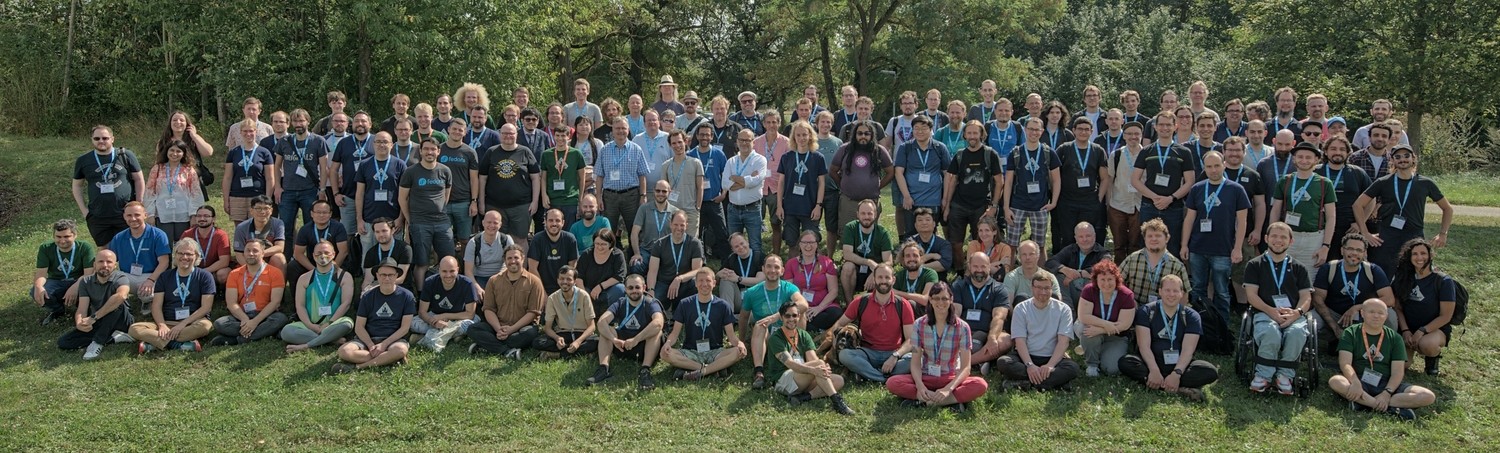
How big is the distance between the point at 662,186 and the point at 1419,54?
1314 centimetres

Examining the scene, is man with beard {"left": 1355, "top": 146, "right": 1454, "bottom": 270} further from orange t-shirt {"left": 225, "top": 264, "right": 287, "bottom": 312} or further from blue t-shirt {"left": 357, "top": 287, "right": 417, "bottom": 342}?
orange t-shirt {"left": 225, "top": 264, "right": 287, "bottom": 312}

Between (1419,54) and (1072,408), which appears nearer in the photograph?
Answer: (1072,408)

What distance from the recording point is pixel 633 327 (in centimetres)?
853

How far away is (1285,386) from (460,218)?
724 cm

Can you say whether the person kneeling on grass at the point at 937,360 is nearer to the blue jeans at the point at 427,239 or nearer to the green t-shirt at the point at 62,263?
the blue jeans at the point at 427,239

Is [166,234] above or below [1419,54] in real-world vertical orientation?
below

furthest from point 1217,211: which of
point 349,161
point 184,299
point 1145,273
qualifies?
point 184,299

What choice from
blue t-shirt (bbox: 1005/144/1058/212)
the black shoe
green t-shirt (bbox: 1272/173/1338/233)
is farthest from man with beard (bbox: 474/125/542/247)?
green t-shirt (bbox: 1272/173/1338/233)

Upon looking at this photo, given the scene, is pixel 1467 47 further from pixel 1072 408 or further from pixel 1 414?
pixel 1 414

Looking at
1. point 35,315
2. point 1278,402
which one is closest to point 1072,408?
point 1278,402

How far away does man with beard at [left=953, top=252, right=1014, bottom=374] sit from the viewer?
828 cm

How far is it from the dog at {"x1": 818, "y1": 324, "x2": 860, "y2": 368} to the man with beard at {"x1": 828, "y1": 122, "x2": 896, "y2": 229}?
2112mm

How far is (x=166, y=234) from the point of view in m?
9.90

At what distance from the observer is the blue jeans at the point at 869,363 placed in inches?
317
